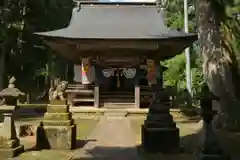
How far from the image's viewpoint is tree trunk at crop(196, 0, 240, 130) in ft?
41.3

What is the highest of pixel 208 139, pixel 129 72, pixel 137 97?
pixel 129 72

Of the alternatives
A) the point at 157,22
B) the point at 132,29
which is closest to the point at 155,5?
the point at 157,22

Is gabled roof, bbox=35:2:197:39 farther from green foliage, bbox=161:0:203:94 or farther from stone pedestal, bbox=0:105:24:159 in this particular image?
stone pedestal, bbox=0:105:24:159

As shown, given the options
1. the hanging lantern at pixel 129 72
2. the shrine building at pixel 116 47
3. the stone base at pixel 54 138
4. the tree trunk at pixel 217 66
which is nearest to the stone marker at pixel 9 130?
the stone base at pixel 54 138

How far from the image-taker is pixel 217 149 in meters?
7.39

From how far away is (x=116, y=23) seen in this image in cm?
2169

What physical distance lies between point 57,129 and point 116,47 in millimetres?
10546

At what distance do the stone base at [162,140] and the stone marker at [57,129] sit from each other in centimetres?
203

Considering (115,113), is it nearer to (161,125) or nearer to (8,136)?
(161,125)

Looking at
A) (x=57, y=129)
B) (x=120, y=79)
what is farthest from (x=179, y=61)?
(x=57, y=129)

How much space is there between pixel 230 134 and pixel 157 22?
10.6 m

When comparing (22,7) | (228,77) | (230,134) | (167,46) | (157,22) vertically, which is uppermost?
(22,7)

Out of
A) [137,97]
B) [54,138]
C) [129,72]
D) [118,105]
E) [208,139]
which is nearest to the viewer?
[208,139]

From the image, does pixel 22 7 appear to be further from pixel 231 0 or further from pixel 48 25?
pixel 231 0
